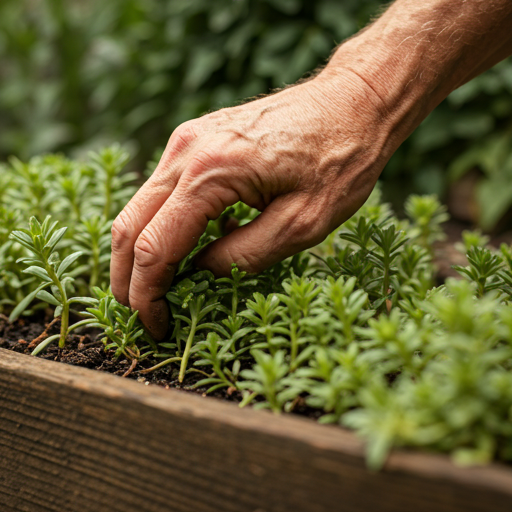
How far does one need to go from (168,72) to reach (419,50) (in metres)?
3.37

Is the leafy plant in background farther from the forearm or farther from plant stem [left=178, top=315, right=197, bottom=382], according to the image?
the forearm

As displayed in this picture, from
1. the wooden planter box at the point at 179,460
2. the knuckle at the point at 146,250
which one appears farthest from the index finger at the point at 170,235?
the wooden planter box at the point at 179,460

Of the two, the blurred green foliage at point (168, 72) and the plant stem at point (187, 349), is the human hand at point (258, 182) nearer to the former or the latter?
the plant stem at point (187, 349)

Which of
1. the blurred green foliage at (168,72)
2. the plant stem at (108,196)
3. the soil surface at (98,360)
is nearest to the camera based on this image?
the soil surface at (98,360)

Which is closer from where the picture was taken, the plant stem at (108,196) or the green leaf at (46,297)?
the green leaf at (46,297)

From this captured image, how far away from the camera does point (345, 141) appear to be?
3.39 ft

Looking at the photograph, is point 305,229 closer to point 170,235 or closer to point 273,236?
point 273,236

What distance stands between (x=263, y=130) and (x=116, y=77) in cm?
388

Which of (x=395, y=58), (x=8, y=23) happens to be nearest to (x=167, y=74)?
(x=8, y=23)

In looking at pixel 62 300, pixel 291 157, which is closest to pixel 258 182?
pixel 291 157

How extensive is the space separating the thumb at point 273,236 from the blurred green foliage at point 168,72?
2082mm

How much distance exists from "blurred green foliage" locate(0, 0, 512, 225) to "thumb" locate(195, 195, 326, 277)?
82.0 inches

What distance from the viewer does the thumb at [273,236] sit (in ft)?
3.29

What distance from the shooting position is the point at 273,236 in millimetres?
1005
